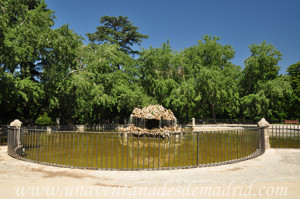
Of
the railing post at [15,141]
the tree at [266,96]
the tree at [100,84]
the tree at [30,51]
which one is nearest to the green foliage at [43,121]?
the tree at [100,84]

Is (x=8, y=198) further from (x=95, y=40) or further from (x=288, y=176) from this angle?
(x=95, y=40)

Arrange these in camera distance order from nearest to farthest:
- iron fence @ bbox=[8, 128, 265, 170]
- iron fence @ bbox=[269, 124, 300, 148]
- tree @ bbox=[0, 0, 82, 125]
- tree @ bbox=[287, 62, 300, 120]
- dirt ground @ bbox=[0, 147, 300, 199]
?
dirt ground @ bbox=[0, 147, 300, 199] < iron fence @ bbox=[8, 128, 265, 170] < iron fence @ bbox=[269, 124, 300, 148] < tree @ bbox=[0, 0, 82, 125] < tree @ bbox=[287, 62, 300, 120]

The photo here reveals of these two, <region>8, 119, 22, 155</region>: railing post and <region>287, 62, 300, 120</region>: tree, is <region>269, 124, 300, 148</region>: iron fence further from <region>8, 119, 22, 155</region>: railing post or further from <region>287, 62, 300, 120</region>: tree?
<region>287, 62, 300, 120</region>: tree

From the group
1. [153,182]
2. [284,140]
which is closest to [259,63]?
[284,140]

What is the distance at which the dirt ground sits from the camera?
5.59 metres

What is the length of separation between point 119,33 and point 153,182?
130 feet

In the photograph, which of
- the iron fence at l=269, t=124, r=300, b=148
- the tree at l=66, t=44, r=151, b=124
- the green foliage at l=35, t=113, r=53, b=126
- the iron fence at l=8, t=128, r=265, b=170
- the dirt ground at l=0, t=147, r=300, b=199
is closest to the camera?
the dirt ground at l=0, t=147, r=300, b=199

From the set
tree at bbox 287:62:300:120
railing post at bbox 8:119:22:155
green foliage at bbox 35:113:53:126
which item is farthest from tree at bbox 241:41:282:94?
railing post at bbox 8:119:22:155

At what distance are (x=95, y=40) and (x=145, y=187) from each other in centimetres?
4047

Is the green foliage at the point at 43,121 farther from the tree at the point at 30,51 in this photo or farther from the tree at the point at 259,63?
the tree at the point at 259,63

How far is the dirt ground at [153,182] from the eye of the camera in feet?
18.3

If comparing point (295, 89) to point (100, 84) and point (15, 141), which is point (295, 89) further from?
point (15, 141)

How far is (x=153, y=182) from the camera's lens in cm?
652

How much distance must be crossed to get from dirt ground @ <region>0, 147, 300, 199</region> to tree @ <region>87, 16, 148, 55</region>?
122 ft
